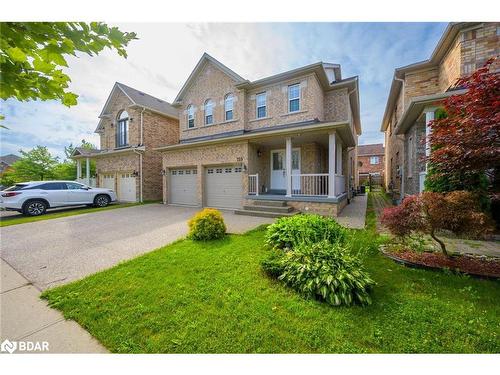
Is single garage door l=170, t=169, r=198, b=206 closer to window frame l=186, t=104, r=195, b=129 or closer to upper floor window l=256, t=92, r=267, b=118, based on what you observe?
window frame l=186, t=104, r=195, b=129

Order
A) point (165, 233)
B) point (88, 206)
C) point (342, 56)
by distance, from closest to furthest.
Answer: point (342, 56)
point (165, 233)
point (88, 206)

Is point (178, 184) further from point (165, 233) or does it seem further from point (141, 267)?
point (141, 267)

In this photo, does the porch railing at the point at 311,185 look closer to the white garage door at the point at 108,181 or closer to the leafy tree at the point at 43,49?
the leafy tree at the point at 43,49

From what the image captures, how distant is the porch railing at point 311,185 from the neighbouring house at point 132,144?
389 inches

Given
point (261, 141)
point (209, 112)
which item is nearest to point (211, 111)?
point (209, 112)

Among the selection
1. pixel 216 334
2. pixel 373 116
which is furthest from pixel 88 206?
pixel 373 116

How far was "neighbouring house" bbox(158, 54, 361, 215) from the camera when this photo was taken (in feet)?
29.0

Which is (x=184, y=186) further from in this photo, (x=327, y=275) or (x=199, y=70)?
(x=327, y=275)

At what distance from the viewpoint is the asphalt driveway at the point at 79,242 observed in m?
3.87

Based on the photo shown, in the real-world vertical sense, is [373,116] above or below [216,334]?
above

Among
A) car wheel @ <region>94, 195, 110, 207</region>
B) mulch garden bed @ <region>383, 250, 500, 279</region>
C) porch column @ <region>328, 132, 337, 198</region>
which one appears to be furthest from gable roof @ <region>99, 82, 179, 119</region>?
mulch garden bed @ <region>383, 250, 500, 279</region>

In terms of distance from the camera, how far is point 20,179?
762 inches
